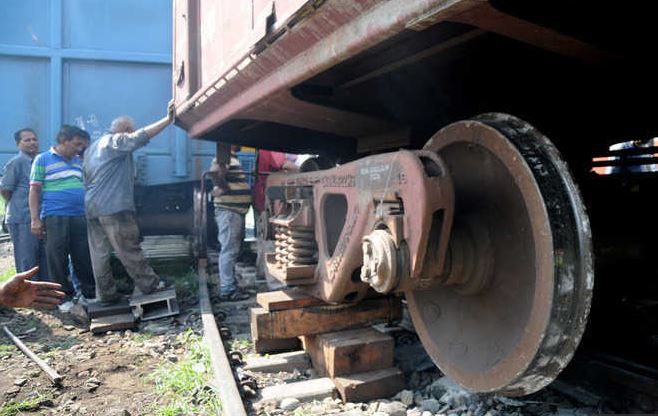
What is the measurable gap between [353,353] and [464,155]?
1183 mm

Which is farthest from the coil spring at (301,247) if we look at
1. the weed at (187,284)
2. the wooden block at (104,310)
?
the weed at (187,284)

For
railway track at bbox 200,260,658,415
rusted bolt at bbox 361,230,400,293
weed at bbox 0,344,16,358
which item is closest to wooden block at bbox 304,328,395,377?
railway track at bbox 200,260,658,415

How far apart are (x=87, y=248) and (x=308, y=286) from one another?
324 centimetres

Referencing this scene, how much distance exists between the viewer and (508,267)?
1810 millimetres

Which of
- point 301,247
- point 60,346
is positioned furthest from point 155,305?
point 301,247

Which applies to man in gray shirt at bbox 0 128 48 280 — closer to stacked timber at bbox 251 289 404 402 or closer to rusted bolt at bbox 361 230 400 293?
stacked timber at bbox 251 289 404 402

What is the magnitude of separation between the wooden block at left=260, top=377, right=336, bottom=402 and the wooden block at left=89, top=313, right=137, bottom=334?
1972mm

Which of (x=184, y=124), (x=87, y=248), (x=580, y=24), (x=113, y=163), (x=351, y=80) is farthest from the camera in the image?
(x=87, y=248)

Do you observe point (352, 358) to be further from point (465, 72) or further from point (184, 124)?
point (184, 124)

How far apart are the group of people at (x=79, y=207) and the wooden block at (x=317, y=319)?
2248 millimetres

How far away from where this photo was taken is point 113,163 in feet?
14.5

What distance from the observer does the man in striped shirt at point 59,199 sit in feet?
15.0

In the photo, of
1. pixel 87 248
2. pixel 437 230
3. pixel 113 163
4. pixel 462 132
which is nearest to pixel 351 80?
pixel 462 132

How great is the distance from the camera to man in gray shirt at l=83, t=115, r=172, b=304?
4.33 m
